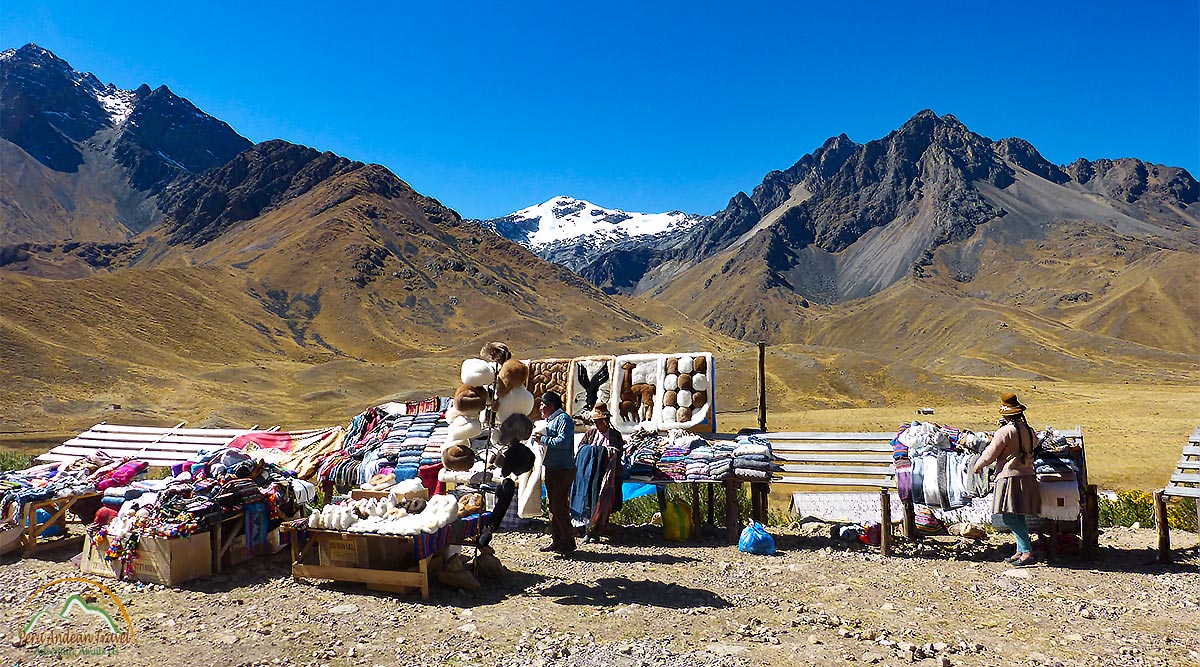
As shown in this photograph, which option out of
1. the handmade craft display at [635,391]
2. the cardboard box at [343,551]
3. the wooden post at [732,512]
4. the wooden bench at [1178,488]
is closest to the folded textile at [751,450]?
the wooden post at [732,512]

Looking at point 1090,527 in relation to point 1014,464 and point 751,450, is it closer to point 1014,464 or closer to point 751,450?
point 1014,464

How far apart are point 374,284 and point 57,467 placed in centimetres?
6727

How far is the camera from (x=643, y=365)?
12.0 m

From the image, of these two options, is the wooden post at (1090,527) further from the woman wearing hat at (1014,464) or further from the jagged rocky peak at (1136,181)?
the jagged rocky peak at (1136,181)

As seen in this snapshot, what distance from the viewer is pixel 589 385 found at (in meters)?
12.2

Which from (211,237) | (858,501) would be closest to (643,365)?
(858,501)

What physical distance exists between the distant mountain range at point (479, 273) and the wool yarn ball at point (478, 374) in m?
25.0

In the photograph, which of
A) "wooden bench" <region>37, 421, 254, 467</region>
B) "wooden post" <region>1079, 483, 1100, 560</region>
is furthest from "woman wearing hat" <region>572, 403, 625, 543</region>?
"wooden bench" <region>37, 421, 254, 467</region>

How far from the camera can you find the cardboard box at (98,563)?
22.0 ft

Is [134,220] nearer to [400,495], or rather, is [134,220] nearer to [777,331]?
[777,331]

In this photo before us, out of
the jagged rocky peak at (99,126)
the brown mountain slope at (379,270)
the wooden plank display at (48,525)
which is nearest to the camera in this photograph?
the wooden plank display at (48,525)

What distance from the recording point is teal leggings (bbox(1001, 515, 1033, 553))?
7102mm

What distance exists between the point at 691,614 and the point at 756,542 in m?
2.25

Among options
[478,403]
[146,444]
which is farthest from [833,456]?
[146,444]
